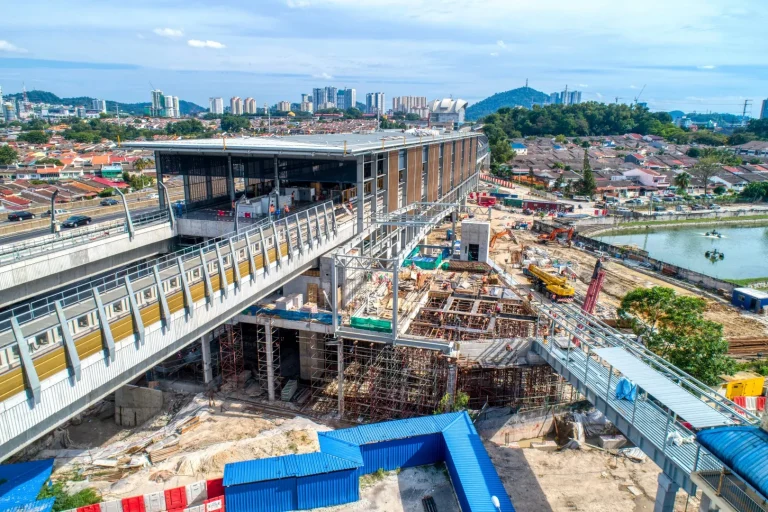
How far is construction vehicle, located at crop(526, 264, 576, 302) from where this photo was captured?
101 ft

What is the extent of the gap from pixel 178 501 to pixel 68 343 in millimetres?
5939

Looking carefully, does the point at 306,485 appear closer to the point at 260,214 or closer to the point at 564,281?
the point at 260,214

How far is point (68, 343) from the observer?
9.66m

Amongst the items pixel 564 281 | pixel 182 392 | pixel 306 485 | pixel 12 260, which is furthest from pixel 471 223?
pixel 12 260

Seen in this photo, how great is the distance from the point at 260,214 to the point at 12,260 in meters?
10.7

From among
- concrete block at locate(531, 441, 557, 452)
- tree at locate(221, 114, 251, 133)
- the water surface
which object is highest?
tree at locate(221, 114, 251, 133)

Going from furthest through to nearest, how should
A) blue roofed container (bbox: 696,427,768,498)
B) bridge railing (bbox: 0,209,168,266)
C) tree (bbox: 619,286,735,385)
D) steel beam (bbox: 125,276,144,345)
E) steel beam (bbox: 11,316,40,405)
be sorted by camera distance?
tree (bbox: 619,286,735,385), bridge railing (bbox: 0,209,168,266), steel beam (bbox: 125,276,144,345), blue roofed container (bbox: 696,427,768,498), steel beam (bbox: 11,316,40,405)

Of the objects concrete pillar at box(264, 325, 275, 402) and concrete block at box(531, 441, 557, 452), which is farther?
concrete pillar at box(264, 325, 275, 402)

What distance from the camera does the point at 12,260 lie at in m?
14.8

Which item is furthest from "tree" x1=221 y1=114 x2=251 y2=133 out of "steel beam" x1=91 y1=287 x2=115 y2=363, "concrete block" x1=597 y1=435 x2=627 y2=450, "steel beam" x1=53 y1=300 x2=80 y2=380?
"steel beam" x1=53 y1=300 x2=80 y2=380

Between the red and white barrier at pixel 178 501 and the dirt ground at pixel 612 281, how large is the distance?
22.3 m

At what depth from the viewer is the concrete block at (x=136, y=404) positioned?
19.5 m

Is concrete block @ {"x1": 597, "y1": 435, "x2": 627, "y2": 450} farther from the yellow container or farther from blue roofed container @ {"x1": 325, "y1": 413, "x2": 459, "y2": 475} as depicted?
blue roofed container @ {"x1": 325, "y1": 413, "x2": 459, "y2": 475}

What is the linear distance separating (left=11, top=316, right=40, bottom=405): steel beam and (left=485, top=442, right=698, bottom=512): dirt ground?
1256 cm
